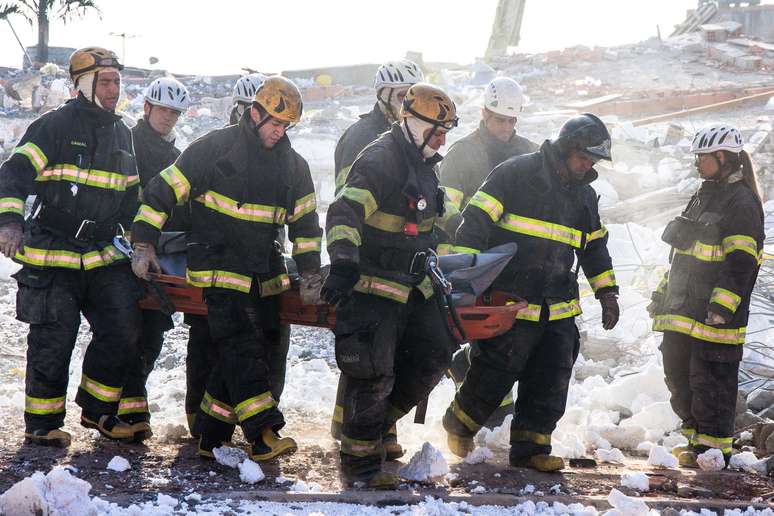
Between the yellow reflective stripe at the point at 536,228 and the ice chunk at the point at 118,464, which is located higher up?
the yellow reflective stripe at the point at 536,228

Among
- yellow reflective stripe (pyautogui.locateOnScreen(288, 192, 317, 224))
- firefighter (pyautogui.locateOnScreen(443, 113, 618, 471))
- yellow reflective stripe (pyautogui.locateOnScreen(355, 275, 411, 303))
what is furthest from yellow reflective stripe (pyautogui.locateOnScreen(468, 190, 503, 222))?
yellow reflective stripe (pyautogui.locateOnScreen(288, 192, 317, 224))

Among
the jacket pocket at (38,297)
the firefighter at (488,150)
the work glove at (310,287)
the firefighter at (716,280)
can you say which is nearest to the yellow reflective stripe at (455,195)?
the firefighter at (488,150)

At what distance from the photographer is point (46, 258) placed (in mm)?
5711

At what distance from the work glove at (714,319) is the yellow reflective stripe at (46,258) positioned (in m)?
3.93

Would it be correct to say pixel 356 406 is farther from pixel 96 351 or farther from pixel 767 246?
pixel 767 246

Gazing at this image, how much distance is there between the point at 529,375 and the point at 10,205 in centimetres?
312

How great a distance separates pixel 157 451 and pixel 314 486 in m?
1.22

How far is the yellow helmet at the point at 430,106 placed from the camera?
5.39 m

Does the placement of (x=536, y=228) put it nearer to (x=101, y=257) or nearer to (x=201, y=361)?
(x=201, y=361)

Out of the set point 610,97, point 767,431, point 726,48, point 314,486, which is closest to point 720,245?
point 767,431

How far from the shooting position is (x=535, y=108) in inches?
802

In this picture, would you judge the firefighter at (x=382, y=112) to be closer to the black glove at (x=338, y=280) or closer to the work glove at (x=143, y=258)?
the work glove at (x=143, y=258)

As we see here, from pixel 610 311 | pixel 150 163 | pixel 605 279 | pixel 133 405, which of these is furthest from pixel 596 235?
pixel 133 405

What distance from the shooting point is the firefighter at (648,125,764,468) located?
21.2ft
